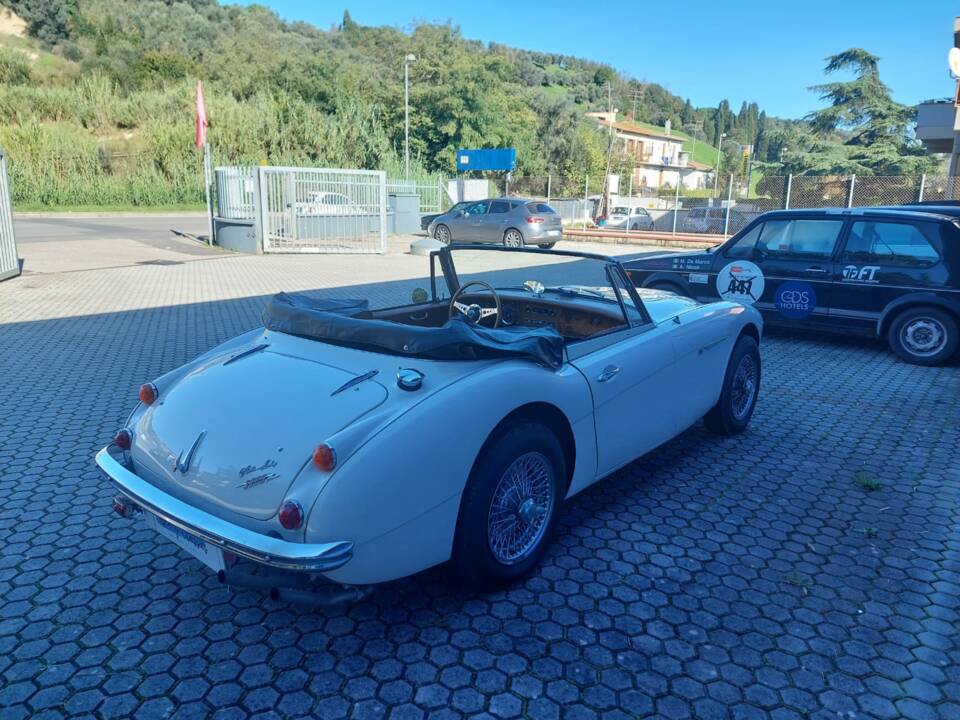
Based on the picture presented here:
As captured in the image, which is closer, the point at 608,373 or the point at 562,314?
the point at 608,373

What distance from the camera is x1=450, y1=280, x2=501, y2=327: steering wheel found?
3.78 metres

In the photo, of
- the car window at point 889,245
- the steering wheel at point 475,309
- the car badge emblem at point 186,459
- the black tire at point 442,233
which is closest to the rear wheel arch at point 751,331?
the steering wheel at point 475,309

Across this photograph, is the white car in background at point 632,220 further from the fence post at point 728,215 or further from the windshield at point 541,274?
the windshield at point 541,274

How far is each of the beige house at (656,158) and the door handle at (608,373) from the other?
8474 cm

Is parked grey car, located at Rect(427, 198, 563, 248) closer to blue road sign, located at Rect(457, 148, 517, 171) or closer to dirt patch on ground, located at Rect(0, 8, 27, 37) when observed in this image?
blue road sign, located at Rect(457, 148, 517, 171)

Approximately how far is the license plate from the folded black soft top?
1031 mm

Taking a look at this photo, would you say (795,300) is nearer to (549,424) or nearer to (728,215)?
(549,424)

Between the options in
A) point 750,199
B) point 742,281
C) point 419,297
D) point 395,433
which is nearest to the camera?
point 395,433

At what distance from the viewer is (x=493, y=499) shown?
2.82 m

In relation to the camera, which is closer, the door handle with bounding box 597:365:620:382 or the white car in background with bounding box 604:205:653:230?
the door handle with bounding box 597:365:620:382

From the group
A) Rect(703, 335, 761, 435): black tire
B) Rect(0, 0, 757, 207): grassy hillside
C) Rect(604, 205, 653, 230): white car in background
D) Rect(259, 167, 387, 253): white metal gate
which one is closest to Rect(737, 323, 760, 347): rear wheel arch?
Rect(703, 335, 761, 435): black tire

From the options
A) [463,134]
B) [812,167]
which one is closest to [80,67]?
[463,134]

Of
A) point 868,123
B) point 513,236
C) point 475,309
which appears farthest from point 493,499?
point 868,123

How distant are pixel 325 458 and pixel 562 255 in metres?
1.93
